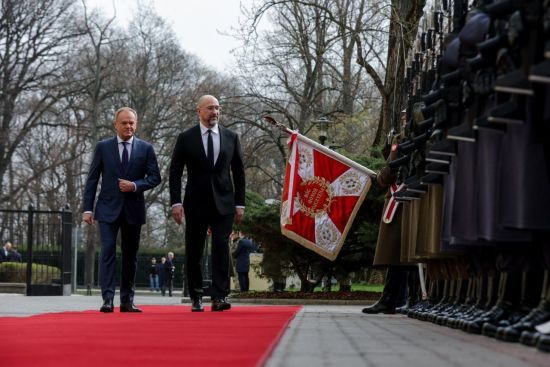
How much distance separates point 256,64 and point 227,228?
2503 cm

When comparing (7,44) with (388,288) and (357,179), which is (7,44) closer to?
(357,179)

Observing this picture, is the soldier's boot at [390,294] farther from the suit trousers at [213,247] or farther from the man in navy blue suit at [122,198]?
the man in navy blue suit at [122,198]

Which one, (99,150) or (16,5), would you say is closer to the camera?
(99,150)

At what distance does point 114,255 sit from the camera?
42.7ft

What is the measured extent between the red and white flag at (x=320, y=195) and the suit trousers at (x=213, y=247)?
529 cm

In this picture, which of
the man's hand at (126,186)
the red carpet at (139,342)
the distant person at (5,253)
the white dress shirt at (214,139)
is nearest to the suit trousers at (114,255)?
the man's hand at (126,186)

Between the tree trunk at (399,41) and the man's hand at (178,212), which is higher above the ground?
the tree trunk at (399,41)

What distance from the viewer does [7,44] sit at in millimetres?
51625

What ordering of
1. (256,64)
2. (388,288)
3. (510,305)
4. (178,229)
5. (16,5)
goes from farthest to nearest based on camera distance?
(178,229) → (16,5) → (256,64) → (388,288) → (510,305)

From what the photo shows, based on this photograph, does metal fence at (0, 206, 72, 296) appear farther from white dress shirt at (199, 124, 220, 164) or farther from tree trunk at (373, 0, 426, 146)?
white dress shirt at (199, 124, 220, 164)

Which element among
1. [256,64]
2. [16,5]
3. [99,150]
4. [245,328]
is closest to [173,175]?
[99,150]

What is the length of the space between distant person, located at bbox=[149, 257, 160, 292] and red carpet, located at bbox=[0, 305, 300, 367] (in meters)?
39.7

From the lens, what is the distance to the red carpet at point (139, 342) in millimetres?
5820

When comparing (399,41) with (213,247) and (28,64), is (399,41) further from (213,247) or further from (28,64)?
(28,64)
